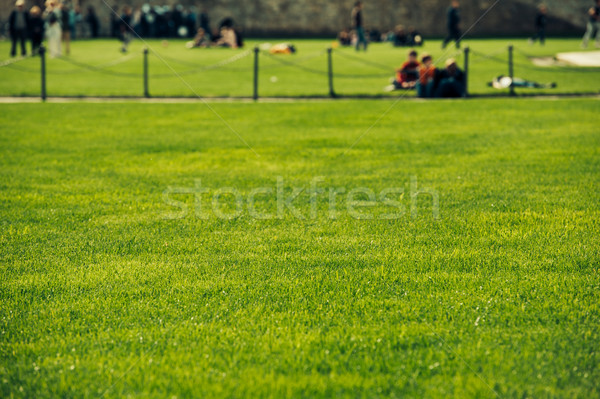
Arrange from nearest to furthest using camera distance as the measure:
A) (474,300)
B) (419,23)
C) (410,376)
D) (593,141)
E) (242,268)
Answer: (410,376) < (474,300) < (242,268) < (593,141) < (419,23)

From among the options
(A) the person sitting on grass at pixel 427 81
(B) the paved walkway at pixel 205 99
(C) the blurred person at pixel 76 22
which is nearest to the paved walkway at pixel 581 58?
(B) the paved walkway at pixel 205 99

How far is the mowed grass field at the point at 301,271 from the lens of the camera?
400 centimetres

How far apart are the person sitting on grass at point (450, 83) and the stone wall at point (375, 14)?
105 ft

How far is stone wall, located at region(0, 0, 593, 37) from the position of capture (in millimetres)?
47375

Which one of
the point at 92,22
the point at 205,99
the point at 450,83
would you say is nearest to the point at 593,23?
the point at 450,83

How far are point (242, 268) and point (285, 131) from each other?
7.21 meters

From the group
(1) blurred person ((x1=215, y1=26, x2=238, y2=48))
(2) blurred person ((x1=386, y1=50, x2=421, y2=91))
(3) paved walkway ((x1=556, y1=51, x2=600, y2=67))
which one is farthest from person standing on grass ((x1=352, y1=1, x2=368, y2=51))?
(2) blurred person ((x1=386, y1=50, x2=421, y2=91))

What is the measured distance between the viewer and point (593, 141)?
442 inches

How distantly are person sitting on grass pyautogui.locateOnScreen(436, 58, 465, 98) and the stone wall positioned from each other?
32126 mm

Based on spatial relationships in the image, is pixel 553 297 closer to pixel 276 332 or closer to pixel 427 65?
pixel 276 332

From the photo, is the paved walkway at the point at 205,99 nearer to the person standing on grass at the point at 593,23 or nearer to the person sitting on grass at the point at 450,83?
the person sitting on grass at the point at 450,83

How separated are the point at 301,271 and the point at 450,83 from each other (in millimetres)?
12705

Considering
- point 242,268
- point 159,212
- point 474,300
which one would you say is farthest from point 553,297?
point 159,212

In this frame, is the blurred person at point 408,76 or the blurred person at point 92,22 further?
the blurred person at point 92,22
